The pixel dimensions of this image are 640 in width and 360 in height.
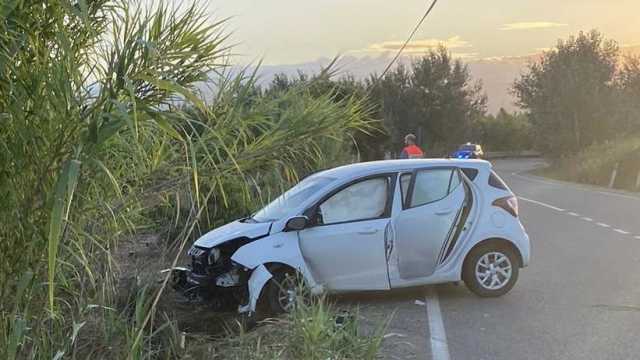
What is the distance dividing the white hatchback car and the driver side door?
0.03 ft

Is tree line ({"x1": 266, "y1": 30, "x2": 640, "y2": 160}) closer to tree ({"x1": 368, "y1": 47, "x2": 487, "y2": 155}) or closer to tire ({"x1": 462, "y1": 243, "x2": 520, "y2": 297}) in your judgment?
tree ({"x1": 368, "y1": 47, "x2": 487, "y2": 155})

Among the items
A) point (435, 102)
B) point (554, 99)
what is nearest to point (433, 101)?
point (435, 102)

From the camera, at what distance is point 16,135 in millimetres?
3676

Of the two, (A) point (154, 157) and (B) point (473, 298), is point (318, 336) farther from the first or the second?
(B) point (473, 298)

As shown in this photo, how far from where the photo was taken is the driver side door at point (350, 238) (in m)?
8.02

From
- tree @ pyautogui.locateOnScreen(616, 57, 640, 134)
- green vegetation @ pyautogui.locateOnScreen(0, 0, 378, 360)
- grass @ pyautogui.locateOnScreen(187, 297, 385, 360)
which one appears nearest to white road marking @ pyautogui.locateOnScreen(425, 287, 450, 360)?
grass @ pyautogui.locateOnScreen(187, 297, 385, 360)

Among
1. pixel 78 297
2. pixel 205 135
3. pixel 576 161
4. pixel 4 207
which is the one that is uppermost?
pixel 205 135

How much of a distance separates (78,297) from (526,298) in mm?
5778

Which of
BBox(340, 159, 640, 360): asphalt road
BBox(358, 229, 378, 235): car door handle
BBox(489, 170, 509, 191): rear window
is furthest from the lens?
BBox(489, 170, 509, 191): rear window

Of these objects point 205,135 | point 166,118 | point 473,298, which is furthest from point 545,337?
point 166,118

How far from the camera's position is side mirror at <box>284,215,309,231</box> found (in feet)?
26.1

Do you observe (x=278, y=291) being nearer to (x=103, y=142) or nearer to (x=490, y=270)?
(x=490, y=270)

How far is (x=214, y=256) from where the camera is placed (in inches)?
309

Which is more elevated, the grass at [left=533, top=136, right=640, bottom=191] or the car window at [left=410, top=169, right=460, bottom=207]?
the car window at [left=410, top=169, right=460, bottom=207]
